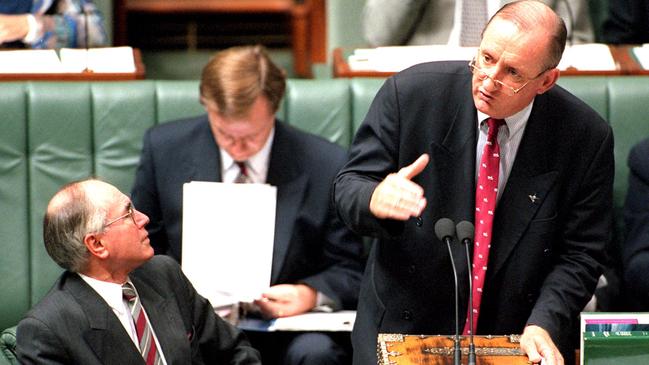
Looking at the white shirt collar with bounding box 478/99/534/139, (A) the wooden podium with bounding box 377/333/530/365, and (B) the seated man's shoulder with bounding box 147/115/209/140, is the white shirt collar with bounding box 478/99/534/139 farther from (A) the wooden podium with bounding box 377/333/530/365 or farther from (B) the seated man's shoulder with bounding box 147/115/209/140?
(B) the seated man's shoulder with bounding box 147/115/209/140

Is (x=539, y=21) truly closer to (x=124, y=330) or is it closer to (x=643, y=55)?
(x=124, y=330)

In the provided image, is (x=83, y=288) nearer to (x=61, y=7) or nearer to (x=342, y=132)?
(x=342, y=132)

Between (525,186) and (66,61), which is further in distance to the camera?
(66,61)

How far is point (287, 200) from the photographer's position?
3.68 meters

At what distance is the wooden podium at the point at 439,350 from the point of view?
262 cm

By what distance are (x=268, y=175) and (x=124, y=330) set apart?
90 centimetres

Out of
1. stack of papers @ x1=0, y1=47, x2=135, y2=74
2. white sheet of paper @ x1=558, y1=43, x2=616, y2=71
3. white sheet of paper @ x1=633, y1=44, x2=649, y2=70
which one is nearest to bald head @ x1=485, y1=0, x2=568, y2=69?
white sheet of paper @ x1=558, y1=43, x2=616, y2=71

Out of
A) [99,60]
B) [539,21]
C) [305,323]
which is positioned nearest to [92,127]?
[99,60]

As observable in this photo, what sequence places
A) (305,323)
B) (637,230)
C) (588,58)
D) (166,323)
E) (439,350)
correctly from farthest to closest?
(588,58) < (637,230) < (305,323) < (166,323) < (439,350)

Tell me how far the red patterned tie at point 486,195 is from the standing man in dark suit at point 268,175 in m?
0.71

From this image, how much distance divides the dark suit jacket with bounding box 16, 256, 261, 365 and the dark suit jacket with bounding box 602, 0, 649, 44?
7.28 ft

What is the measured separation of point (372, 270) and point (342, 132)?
36.9 inches

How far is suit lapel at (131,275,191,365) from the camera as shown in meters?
3.03

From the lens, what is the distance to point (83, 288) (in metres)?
2.97
